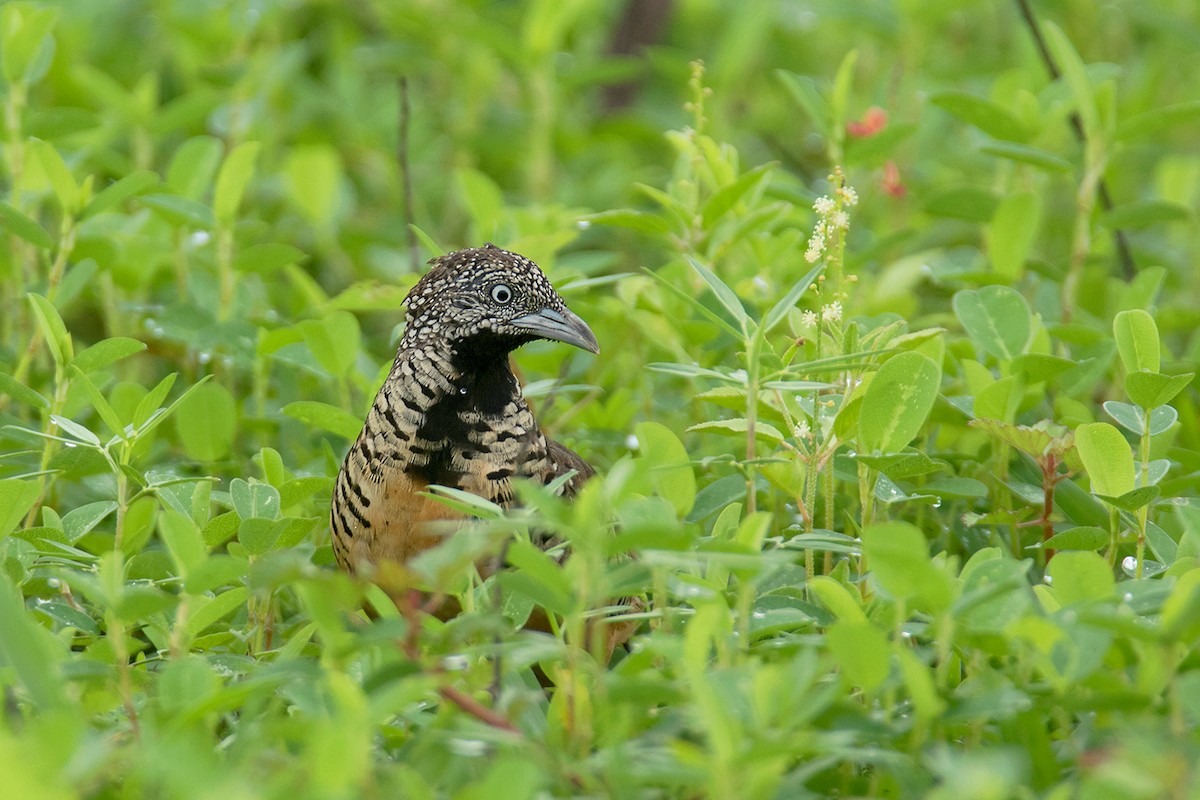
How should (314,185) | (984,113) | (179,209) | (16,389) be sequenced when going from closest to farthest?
(16,389) → (179,209) → (984,113) → (314,185)

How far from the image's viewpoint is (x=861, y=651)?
238 cm

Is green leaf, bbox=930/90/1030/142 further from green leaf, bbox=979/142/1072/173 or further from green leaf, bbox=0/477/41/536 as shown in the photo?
green leaf, bbox=0/477/41/536

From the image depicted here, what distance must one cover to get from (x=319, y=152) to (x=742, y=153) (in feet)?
7.03

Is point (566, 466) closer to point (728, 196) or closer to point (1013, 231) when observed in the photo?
point (728, 196)

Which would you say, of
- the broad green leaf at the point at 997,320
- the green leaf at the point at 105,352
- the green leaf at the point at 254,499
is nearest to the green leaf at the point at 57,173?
the green leaf at the point at 105,352

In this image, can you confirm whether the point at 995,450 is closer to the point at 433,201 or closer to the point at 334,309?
the point at 334,309

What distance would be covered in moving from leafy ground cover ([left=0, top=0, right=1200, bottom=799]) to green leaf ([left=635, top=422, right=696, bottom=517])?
0.6 inches

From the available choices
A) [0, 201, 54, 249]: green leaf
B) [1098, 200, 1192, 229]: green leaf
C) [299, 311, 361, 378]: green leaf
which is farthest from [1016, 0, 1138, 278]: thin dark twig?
[0, 201, 54, 249]: green leaf

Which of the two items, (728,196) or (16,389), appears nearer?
(16,389)

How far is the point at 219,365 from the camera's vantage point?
455 cm

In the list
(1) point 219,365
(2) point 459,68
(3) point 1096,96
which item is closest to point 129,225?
(1) point 219,365

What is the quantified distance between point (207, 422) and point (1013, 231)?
2.36m

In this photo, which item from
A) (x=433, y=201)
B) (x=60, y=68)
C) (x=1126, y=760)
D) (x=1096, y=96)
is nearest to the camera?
(x=1126, y=760)

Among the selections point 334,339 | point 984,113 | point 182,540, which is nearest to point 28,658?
point 182,540
